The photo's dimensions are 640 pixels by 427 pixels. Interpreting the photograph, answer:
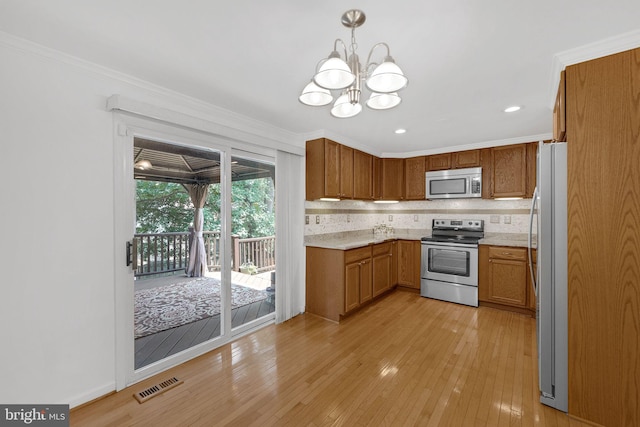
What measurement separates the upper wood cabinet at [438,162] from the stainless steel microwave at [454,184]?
9cm

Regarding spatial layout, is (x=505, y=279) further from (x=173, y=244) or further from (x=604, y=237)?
(x=173, y=244)

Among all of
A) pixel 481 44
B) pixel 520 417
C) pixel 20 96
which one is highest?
pixel 481 44

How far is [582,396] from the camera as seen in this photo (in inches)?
71.1

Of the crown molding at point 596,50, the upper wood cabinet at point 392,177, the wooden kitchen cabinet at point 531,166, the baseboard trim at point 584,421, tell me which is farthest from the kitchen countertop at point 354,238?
the crown molding at point 596,50

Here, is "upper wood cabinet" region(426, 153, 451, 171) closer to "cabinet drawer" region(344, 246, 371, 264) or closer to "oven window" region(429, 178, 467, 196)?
"oven window" region(429, 178, 467, 196)

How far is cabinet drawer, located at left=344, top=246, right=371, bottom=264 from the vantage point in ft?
11.3

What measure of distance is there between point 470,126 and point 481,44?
73.5 inches

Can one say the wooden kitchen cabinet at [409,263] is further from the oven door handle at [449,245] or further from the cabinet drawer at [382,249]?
the cabinet drawer at [382,249]

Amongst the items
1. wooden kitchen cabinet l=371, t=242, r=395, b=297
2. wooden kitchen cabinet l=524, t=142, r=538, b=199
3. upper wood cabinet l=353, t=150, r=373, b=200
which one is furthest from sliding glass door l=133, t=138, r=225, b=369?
wooden kitchen cabinet l=524, t=142, r=538, b=199

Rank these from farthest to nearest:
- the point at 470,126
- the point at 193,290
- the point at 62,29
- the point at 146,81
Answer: the point at 470,126
the point at 193,290
the point at 146,81
the point at 62,29

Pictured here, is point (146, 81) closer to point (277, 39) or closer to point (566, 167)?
point (277, 39)

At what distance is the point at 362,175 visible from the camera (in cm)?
432

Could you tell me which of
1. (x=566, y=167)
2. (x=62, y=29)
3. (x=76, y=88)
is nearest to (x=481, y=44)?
(x=566, y=167)

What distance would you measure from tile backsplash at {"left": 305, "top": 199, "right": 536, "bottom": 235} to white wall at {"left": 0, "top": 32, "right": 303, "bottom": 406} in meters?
2.31
